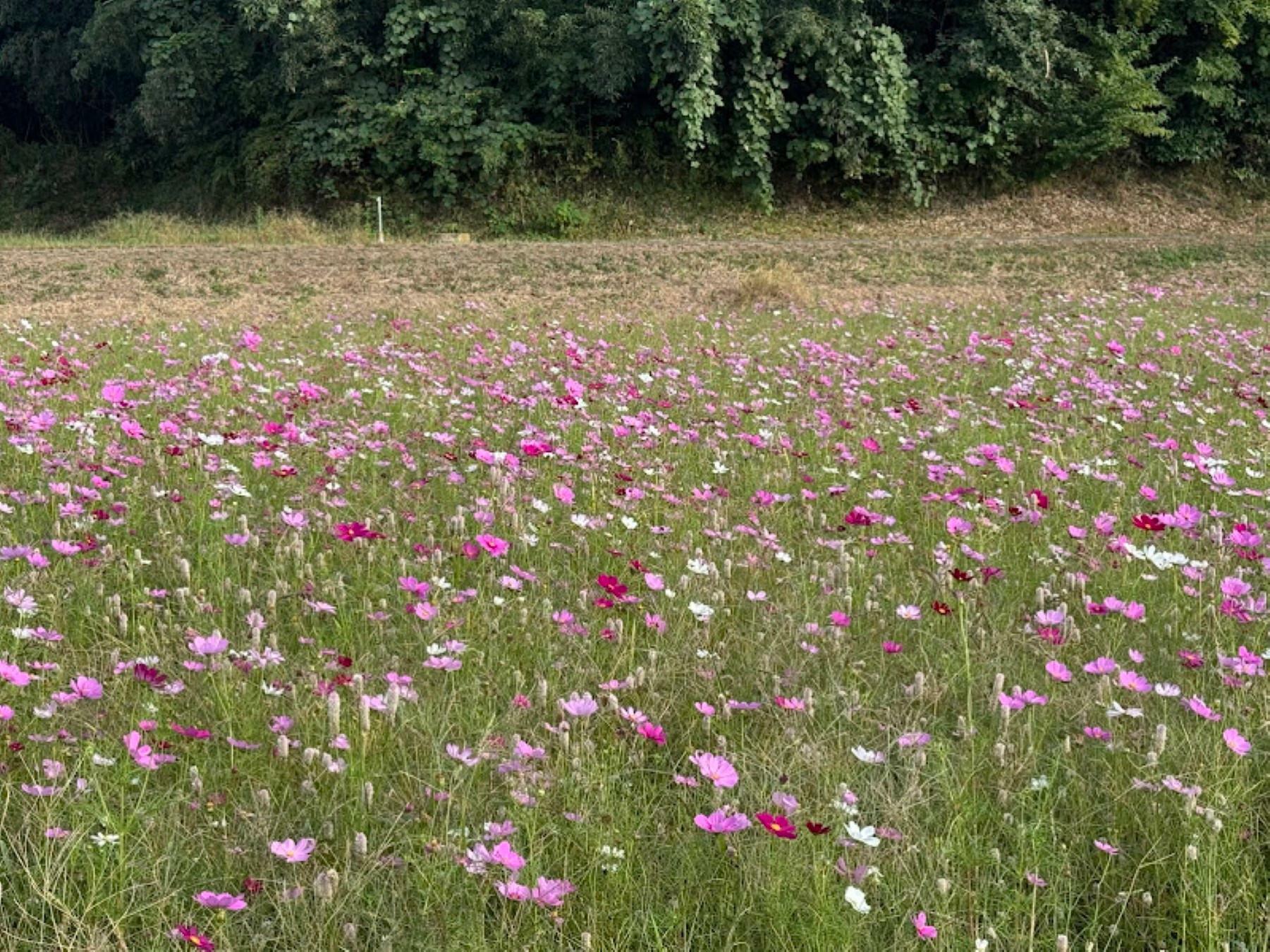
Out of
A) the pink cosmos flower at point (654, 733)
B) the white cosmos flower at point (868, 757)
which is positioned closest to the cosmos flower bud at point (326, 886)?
the pink cosmos flower at point (654, 733)

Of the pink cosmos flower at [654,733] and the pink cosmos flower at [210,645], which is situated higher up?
the pink cosmos flower at [210,645]

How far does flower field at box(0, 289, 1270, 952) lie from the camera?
1.43 metres

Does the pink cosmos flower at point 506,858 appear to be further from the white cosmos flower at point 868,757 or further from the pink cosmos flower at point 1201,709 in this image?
the pink cosmos flower at point 1201,709

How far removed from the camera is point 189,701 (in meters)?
1.92

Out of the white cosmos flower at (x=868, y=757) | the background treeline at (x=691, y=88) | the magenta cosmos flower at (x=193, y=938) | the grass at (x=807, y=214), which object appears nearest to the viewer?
the magenta cosmos flower at (x=193, y=938)

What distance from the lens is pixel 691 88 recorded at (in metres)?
18.6

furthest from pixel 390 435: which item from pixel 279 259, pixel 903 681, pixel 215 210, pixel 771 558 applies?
pixel 215 210

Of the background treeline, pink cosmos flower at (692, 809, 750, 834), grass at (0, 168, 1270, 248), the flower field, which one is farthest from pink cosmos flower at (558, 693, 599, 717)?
the background treeline

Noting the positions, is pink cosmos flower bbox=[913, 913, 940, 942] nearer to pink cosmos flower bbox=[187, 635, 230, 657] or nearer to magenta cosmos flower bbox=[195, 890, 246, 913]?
magenta cosmos flower bbox=[195, 890, 246, 913]

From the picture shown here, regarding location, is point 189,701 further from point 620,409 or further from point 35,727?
point 620,409

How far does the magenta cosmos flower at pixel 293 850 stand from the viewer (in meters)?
1.40

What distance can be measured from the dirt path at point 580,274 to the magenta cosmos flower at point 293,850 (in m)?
7.47

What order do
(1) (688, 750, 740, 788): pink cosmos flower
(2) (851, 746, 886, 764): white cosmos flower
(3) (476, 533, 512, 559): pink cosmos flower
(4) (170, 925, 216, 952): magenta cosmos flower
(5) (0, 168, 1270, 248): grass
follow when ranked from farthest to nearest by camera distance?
(5) (0, 168, 1270, 248): grass
(3) (476, 533, 512, 559): pink cosmos flower
(2) (851, 746, 886, 764): white cosmos flower
(1) (688, 750, 740, 788): pink cosmos flower
(4) (170, 925, 216, 952): magenta cosmos flower

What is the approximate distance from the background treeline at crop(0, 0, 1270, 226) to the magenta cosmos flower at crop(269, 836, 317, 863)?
725 inches
